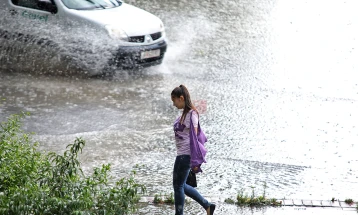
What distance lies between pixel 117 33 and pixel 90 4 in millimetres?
1196

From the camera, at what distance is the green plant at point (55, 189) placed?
19.1 feet

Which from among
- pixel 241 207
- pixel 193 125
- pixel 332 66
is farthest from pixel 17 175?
pixel 332 66

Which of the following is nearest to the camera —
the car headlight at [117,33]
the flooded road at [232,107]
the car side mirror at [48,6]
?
the flooded road at [232,107]

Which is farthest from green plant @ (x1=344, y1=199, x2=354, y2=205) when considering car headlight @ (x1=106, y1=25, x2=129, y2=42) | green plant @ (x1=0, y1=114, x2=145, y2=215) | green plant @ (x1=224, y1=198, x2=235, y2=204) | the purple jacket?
car headlight @ (x1=106, y1=25, x2=129, y2=42)

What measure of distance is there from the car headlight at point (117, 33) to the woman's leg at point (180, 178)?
5904mm

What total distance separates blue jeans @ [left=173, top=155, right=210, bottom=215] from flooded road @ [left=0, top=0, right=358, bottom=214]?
0.40 meters

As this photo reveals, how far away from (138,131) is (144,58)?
2892 millimetres

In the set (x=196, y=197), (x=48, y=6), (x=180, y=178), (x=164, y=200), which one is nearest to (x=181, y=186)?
(x=180, y=178)

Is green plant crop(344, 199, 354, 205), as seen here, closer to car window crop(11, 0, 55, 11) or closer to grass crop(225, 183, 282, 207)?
grass crop(225, 183, 282, 207)

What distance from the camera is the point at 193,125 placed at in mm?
7273

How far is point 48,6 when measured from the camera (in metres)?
13.4

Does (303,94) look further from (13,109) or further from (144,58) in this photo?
(13,109)

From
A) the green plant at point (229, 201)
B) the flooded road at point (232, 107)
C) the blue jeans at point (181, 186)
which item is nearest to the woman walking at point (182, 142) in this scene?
the blue jeans at point (181, 186)

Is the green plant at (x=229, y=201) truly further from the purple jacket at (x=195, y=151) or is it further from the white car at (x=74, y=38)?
the white car at (x=74, y=38)
